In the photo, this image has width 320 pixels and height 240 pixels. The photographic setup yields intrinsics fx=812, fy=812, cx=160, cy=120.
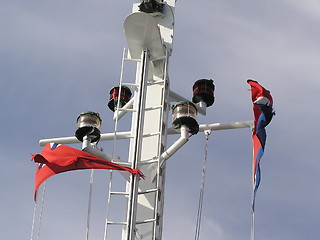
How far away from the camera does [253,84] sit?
15039 millimetres

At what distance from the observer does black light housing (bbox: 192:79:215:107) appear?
1512 centimetres

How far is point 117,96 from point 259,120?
2.85 meters

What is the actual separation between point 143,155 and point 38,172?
201cm

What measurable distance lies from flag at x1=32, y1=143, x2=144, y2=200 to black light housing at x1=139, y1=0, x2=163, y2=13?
3282 millimetres

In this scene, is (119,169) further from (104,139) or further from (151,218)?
(104,139)

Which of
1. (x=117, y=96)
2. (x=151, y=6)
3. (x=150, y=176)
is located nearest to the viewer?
(x=150, y=176)

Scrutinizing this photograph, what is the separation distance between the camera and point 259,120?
567 inches

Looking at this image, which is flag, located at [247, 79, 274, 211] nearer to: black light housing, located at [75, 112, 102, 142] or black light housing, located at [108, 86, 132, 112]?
black light housing, located at [108, 86, 132, 112]

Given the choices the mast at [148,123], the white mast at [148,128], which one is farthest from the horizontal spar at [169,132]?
the mast at [148,123]

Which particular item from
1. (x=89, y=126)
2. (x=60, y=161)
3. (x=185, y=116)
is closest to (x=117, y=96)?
→ (x=89, y=126)

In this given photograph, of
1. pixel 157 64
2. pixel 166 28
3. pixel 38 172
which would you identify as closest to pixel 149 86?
pixel 157 64

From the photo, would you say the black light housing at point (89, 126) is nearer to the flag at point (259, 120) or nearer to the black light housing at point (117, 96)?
the black light housing at point (117, 96)

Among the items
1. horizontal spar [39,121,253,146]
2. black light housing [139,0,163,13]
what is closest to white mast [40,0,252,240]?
horizontal spar [39,121,253,146]

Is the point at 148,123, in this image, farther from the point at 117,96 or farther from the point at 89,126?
the point at 117,96
